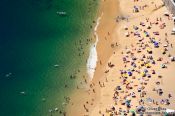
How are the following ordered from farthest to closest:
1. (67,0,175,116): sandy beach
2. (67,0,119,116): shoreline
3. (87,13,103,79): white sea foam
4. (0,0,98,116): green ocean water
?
(87,13,103,79): white sea foam → (0,0,98,116): green ocean water → (67,0,119,116): shoreline → (67,0,175,116): sandy beach

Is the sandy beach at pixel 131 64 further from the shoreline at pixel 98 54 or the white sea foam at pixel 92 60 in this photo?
the white sea foam at pixel 92 60

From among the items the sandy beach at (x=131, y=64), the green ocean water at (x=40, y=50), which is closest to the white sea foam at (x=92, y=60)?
the sandy beach at (x=131, y=64)

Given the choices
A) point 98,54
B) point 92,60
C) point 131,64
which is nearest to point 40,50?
point 92,60

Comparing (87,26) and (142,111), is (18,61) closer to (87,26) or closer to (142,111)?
(87,26)

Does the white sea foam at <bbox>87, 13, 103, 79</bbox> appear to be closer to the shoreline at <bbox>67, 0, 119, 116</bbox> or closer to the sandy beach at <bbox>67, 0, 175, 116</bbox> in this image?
the shoreline at <bbox>67, 0, 119, 116</bbox>

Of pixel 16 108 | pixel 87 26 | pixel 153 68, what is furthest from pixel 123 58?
pixel 16 108

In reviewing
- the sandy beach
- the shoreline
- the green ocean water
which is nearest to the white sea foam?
the shoreline
